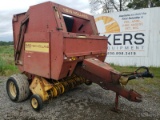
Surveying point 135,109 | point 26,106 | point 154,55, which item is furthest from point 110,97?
point 154,55

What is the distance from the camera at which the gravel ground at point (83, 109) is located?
3.73 metres

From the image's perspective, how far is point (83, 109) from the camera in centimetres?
407

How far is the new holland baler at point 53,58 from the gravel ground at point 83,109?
0.77ft

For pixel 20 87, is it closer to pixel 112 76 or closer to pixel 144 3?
pixel 112 76

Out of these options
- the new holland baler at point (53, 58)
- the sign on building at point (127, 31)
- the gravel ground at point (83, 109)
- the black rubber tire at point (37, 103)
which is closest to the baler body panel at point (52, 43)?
the new holland baler at point (53, 58)

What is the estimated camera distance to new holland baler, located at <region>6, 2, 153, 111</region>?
346 centimetres

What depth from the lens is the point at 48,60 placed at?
3.68m

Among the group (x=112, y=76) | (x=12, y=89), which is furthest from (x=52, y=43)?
(x=12, y=89)

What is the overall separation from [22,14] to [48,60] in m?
1.64

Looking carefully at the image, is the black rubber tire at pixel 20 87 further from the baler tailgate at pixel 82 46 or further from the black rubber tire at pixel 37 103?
the baler tailgate at pixel 82 46

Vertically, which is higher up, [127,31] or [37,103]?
[127,31]

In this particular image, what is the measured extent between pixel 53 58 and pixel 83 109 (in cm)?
138

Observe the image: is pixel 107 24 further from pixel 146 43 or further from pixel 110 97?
pixel 110 97

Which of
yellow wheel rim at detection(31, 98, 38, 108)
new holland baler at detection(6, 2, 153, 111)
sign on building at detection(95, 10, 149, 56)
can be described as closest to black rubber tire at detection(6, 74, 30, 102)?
new holland baler at detection(6, 2, 153, 111)
